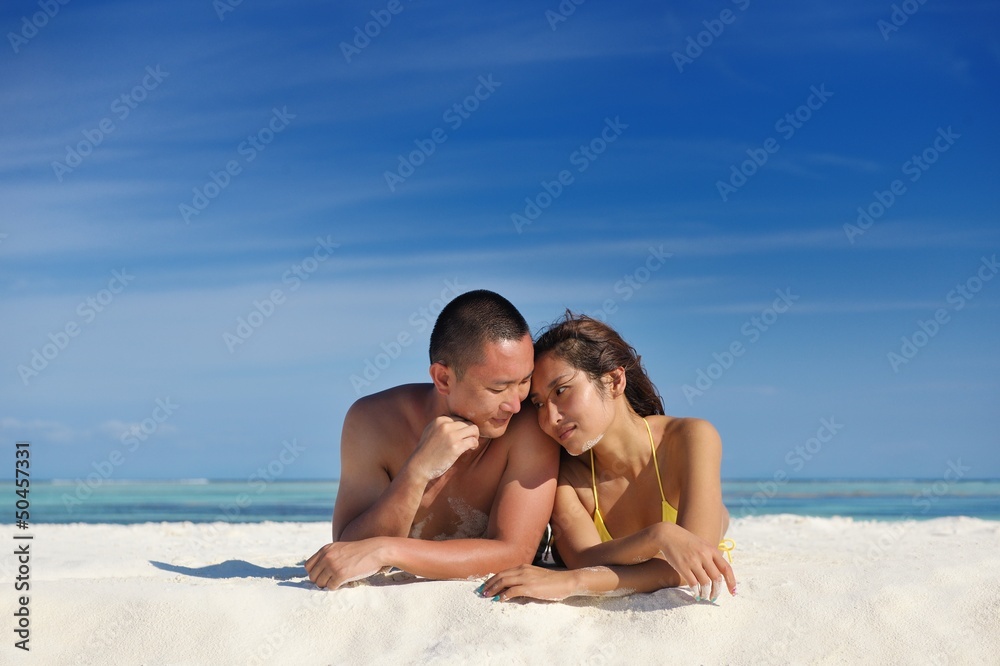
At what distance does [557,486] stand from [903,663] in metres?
2.03

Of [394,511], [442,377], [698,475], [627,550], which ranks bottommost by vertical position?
[627,550]

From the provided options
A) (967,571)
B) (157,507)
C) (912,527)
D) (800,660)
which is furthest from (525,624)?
(157,507)

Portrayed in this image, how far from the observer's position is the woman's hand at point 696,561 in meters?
3.96

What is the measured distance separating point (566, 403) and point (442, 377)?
71 centimetres

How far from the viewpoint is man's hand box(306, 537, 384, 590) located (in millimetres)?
4184

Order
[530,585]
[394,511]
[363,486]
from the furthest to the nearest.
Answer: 1. [363,486]
2. [394,511]
3. [530,585]

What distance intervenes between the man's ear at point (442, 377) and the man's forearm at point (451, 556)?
85 centimetres

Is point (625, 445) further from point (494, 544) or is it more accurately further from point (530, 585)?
point (530, 585)

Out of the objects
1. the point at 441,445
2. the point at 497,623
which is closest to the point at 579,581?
the point at 497,623

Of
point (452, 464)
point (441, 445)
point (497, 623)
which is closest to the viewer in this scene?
point (497, 623)

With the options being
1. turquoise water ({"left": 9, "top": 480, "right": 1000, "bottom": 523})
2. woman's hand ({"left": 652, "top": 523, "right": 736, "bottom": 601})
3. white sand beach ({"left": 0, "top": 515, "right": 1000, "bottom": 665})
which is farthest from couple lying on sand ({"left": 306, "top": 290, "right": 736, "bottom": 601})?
turquoise water ({"left": 9, "top": 480, "right": 1000, "bottom": 523})

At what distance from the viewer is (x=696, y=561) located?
3.96 m

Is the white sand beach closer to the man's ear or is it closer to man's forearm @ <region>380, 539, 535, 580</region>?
→ man's forearm @ <region>380, 539, 535, 580</region>

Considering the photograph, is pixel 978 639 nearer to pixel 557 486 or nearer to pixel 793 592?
pixel 793 592
